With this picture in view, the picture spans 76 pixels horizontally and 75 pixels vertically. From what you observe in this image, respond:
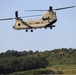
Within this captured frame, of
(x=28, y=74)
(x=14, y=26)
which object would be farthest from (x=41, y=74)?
(x=14, y=26)

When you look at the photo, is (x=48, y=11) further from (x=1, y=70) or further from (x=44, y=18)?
(x=1, y=70)

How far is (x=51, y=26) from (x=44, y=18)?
120 inches

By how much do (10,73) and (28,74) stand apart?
1631 centimetres

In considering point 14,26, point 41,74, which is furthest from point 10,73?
point 14,26

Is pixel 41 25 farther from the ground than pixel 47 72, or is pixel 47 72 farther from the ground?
pixel 41 25

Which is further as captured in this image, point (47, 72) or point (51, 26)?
point (47, 72)

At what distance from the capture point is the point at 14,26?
6975cm

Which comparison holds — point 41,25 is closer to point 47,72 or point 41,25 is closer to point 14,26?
point 14,26

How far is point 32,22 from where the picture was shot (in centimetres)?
6456

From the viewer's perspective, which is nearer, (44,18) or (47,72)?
(44,18)

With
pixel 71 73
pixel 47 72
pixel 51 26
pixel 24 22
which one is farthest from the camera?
pixel 47 72

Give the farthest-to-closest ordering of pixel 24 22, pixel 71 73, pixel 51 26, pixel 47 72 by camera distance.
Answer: pixel 47 72
pixel 71 73
pixel 24 22
pixel 51 26

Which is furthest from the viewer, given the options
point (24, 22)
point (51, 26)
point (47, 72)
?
point (47, 72)

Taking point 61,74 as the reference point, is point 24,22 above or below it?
above
